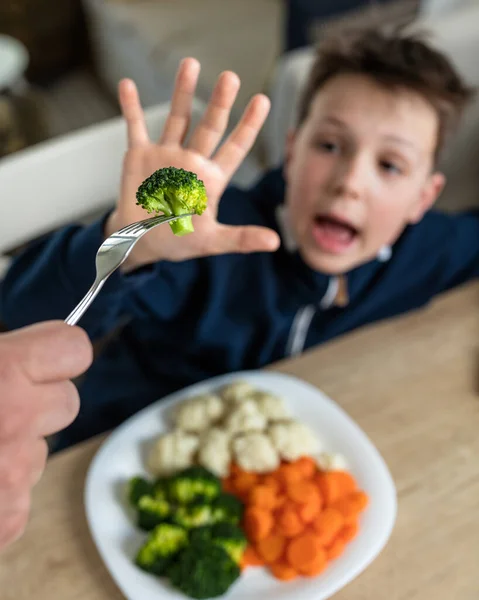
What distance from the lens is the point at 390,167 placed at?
80 cm

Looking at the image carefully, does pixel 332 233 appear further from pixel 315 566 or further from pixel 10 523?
pixel 10 523

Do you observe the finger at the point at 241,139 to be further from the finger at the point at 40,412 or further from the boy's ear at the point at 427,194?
the boy's ear at the point at 427,194

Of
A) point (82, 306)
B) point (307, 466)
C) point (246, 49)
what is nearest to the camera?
point (82, 306)

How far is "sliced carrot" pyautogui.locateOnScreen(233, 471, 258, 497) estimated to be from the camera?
2.04 ft

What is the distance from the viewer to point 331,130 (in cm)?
80

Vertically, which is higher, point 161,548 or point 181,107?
point 181,107

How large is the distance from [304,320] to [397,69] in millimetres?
384

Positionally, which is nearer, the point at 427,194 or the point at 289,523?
the point at 289,523

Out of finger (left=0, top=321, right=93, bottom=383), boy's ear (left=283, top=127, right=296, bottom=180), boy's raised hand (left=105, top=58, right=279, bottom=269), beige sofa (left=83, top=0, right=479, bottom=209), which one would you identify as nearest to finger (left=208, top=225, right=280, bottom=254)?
boy's raised hand (left=105, top=58, right=279, bottom=269)

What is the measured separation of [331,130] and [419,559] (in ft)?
1.70

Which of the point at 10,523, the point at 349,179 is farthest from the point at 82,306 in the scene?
the point at 349,179

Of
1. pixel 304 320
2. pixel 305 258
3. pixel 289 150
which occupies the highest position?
pixel 289 150

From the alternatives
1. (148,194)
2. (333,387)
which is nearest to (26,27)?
(333,387)

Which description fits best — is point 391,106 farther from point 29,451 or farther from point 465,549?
point 29,451
